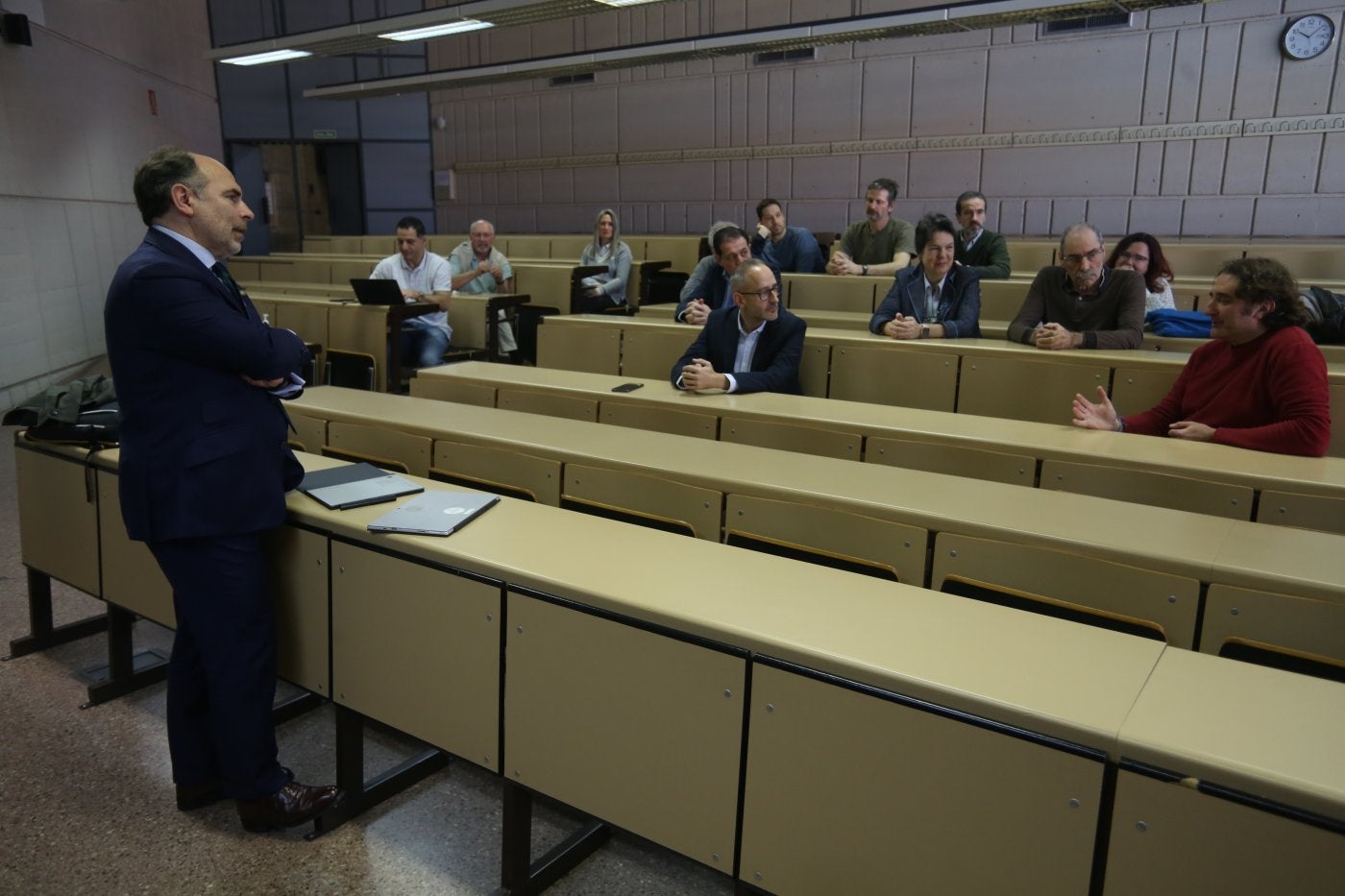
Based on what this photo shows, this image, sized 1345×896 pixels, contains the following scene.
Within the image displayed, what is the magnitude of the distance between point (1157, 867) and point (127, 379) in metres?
1.95

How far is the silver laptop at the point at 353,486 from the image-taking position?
2010mm

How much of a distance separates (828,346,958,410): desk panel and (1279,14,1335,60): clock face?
529 cm

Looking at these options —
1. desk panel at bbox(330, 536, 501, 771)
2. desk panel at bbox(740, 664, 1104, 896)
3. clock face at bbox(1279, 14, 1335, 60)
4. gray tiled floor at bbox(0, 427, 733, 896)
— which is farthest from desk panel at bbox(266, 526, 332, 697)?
clock face at bbox(1279, 14, 1335, 60)

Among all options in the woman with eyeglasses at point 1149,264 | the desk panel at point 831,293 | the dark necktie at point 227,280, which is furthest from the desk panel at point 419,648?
the desk panel at point 831,293

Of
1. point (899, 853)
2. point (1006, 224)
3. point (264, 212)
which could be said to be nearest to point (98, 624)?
point (899, 853)

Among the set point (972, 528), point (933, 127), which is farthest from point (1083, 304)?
point (933, 127)

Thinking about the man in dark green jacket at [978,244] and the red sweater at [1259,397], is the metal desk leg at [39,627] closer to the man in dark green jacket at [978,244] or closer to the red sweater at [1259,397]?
the red sweater at [1259,397]

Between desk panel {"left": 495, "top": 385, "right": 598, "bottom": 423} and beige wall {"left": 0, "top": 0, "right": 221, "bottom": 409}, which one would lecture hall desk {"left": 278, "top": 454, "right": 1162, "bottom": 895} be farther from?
beige wall {"left": 0, "top": 0, "right": 221, "bottom": 409}

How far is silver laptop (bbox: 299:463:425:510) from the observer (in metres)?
2.01

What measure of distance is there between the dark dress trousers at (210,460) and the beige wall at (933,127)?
7.39 metres

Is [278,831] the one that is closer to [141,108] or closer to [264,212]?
[141,108]

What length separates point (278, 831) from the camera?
203 cm

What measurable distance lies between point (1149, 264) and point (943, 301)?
98 cm

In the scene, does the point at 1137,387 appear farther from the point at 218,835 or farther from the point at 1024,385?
the point at 218,835
